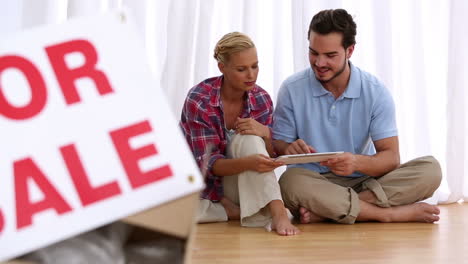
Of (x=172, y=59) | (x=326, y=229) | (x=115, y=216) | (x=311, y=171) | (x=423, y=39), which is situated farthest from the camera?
(x=423, y=39)

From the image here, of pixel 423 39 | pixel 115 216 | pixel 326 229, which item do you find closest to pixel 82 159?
pixel 115 216

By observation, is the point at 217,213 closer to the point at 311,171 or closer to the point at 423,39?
the point at 311,171

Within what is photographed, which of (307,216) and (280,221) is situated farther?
(307,216)

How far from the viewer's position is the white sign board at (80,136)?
670mm

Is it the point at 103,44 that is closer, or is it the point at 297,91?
the point at 103,44

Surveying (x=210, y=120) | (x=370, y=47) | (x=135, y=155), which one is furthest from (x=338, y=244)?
(x=370, y=47)

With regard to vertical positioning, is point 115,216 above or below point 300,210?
above

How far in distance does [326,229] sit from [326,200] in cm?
11

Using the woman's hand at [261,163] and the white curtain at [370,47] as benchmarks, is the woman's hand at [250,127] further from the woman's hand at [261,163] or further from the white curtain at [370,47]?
the white curtain at [370,47]

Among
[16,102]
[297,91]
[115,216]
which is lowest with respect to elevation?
[297,91]

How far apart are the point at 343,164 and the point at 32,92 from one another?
1276mm

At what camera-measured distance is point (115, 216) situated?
2.19 ft

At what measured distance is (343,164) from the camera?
1870 mm

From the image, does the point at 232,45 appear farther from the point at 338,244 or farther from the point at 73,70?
the point at 73,70
